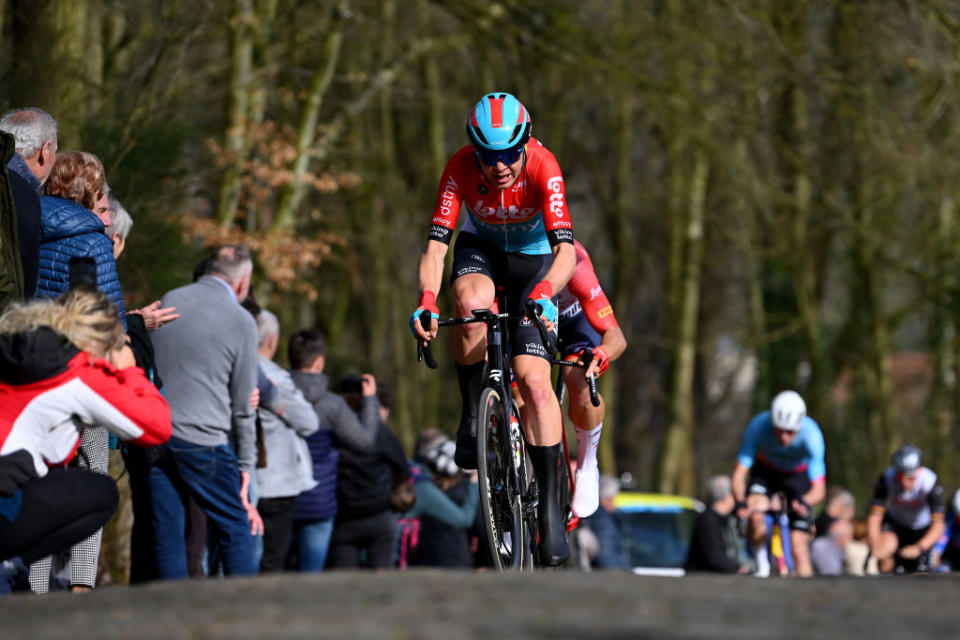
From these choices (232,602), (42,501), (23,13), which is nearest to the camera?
(232,602)

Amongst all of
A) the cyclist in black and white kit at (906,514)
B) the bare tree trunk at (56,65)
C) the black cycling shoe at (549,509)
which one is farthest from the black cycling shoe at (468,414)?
the cyclist in black and white kit at (906,514)

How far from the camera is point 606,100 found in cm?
2239

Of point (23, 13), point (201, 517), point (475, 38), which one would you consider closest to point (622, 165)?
point (475, 38)

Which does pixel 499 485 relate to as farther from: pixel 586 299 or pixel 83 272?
pixel 83 272

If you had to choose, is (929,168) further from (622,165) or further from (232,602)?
(232,602)

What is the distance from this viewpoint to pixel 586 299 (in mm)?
8516

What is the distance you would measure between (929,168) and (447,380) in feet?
32.4

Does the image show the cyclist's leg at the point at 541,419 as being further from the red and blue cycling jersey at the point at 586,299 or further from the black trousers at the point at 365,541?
the black trousers at the point at 365,541

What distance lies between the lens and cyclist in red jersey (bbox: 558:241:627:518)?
27.8 ft

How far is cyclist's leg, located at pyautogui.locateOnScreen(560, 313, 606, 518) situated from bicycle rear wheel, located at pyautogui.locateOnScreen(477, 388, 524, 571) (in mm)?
864

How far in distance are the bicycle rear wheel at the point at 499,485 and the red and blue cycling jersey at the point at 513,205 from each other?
0.93m

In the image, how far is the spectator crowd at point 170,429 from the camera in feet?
19.4

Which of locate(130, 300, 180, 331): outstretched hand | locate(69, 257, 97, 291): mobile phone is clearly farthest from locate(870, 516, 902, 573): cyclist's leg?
locate(69, 257, 97, 291): mobile phone

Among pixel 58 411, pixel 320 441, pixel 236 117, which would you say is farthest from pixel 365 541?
pixel 236 117
